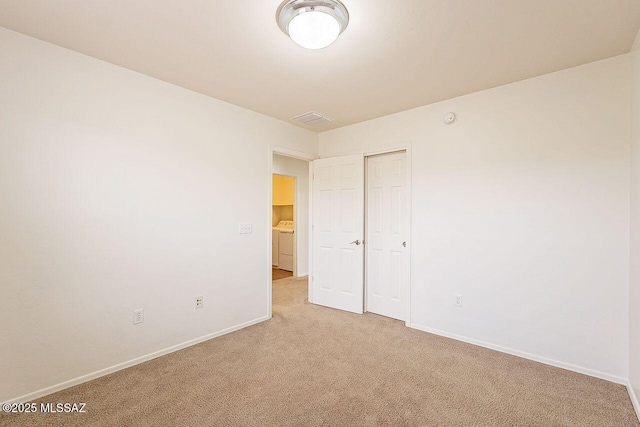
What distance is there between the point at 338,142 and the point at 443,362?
2.87m

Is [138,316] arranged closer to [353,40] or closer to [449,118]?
[353,40]

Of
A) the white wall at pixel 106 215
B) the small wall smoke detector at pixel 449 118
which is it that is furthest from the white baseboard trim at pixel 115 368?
the small wall smoke detector at pixel 449 118

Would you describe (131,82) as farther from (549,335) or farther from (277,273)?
(277,273)

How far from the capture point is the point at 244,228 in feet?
10.7

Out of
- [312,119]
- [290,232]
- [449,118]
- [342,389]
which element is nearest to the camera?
[342,389]

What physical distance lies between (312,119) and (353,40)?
1645mm

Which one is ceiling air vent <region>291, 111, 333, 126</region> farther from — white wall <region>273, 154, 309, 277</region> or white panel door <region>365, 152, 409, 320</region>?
white wall <region>273, 154, 309, 277</region>

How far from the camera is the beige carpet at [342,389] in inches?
70.5

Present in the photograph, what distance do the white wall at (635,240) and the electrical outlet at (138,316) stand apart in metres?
3.62

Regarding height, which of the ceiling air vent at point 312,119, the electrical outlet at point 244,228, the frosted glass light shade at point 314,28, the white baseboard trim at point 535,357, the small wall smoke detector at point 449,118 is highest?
the ceiling air vent at point 312,119

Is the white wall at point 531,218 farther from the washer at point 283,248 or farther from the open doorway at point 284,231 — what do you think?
the washer at point 283,248

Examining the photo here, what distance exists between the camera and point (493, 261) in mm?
2715

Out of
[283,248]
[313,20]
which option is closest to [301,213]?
[283,248]

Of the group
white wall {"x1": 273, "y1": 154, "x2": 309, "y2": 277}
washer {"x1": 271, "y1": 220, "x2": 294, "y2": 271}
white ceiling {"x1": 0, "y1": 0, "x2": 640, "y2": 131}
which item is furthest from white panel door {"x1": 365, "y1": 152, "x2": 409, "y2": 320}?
washer {"x1": 271, "y1": 220, "x2": 294, "y2": 271}
